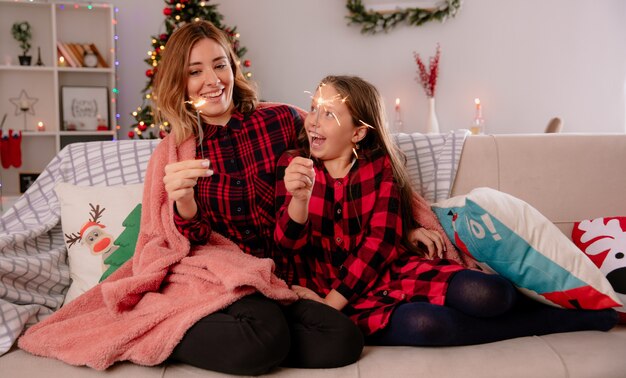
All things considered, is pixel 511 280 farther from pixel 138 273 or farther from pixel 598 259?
pixel 138 273

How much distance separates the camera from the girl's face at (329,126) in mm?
1804

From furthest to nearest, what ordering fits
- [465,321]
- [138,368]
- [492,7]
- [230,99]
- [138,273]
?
[492,7] → [230,99] → [138,273] → [465,321] → [138,368]

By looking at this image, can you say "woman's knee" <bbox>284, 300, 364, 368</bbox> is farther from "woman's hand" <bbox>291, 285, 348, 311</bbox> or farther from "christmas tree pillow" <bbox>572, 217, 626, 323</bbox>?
"christmas tree pillow" <bbox>572, 217, 626, 323</bbox>

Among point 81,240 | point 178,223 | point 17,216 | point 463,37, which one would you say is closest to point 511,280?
point 178,223

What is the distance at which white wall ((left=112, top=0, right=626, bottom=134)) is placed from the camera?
16.4 ft

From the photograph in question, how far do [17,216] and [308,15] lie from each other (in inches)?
134

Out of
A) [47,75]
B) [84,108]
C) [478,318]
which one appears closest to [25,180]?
[84,108]

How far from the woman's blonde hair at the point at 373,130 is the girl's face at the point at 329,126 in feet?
0.06

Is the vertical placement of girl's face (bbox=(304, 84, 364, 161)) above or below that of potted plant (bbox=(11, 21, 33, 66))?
below

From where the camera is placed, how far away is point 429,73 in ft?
16.5

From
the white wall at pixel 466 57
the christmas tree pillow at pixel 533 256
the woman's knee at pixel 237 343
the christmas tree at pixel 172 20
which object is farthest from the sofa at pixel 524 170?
the white wall at pixel 466 57

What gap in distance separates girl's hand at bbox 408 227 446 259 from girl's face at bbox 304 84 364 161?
1.06 ft

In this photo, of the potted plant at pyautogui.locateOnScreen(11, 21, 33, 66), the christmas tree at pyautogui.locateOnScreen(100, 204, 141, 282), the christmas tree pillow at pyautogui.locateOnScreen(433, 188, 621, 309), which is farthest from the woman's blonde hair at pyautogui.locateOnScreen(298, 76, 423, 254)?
the potted plant at pyautogui.locateOnScreen(11, 21, 33, 66)

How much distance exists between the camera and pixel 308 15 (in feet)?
16.5
